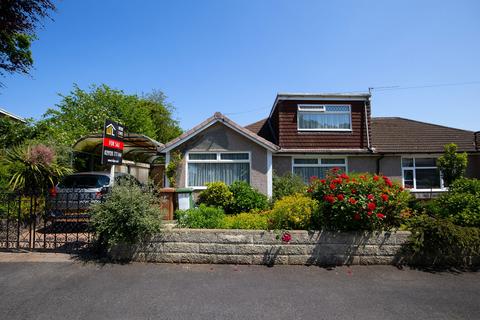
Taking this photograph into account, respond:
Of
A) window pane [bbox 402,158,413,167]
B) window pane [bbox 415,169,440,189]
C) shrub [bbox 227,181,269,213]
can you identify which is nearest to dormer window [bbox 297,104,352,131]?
window pane [bbox 402,158,413,167]

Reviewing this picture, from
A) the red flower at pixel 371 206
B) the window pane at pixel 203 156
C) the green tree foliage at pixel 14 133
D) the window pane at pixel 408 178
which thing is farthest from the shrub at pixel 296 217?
the green tree foliage at pixel 14 133

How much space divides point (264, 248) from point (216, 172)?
5746 mm

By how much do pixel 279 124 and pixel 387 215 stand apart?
7.94 metres

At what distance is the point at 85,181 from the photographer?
852 cm

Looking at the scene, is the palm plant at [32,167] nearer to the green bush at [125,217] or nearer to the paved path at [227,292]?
the paved path at [227,292]

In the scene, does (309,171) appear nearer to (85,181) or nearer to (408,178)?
(408,178)

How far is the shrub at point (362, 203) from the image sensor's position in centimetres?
545

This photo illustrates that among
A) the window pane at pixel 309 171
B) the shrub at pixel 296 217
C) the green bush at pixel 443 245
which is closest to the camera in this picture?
the green bush at pixel 443 245

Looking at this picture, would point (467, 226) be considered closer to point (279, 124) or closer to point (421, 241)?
point (421, 241)

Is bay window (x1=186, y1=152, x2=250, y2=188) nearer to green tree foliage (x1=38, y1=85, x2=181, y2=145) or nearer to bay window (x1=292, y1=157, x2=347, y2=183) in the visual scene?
bay window (x1=292, y1=157, x2=347, y2=183)

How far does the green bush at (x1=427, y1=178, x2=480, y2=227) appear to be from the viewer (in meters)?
5.71

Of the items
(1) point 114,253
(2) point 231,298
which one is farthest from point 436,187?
(1) point 114,253

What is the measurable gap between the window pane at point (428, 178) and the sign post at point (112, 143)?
13.7m

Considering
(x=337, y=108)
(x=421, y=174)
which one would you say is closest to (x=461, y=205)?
(x=337, y=108)
